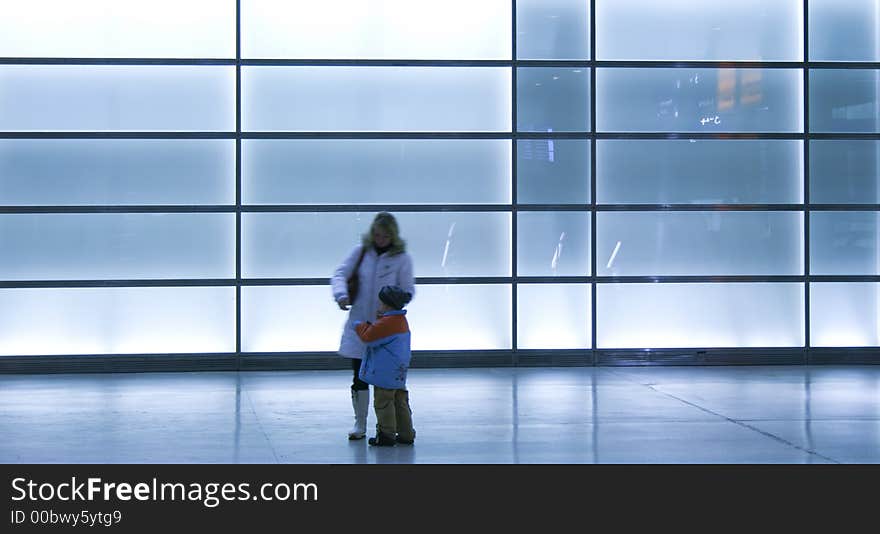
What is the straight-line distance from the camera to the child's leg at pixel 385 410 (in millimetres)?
10703

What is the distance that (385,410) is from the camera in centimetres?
1076

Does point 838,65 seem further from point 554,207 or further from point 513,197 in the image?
point 513,197

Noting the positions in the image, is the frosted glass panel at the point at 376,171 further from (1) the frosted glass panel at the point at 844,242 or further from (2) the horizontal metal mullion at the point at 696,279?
(1) the frosted glass panel at the point at 844,242

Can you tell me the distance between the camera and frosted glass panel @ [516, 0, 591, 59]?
57.2ft

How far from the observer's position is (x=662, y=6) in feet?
58.2

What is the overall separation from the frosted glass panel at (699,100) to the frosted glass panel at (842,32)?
1.64 feet

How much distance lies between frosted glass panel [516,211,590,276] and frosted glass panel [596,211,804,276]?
23 centimetres

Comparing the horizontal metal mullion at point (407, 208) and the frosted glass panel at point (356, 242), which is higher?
the horizontal metal mullion at point (407, 208)

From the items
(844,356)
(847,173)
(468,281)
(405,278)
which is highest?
(847,173)

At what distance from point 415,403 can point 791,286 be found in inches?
255

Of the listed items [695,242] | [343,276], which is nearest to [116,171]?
[343,276]

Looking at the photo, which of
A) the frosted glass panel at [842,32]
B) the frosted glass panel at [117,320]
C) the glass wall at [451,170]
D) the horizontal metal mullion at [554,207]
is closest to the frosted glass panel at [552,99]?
the glass wall at [451,170]

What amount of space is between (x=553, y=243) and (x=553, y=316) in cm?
93
